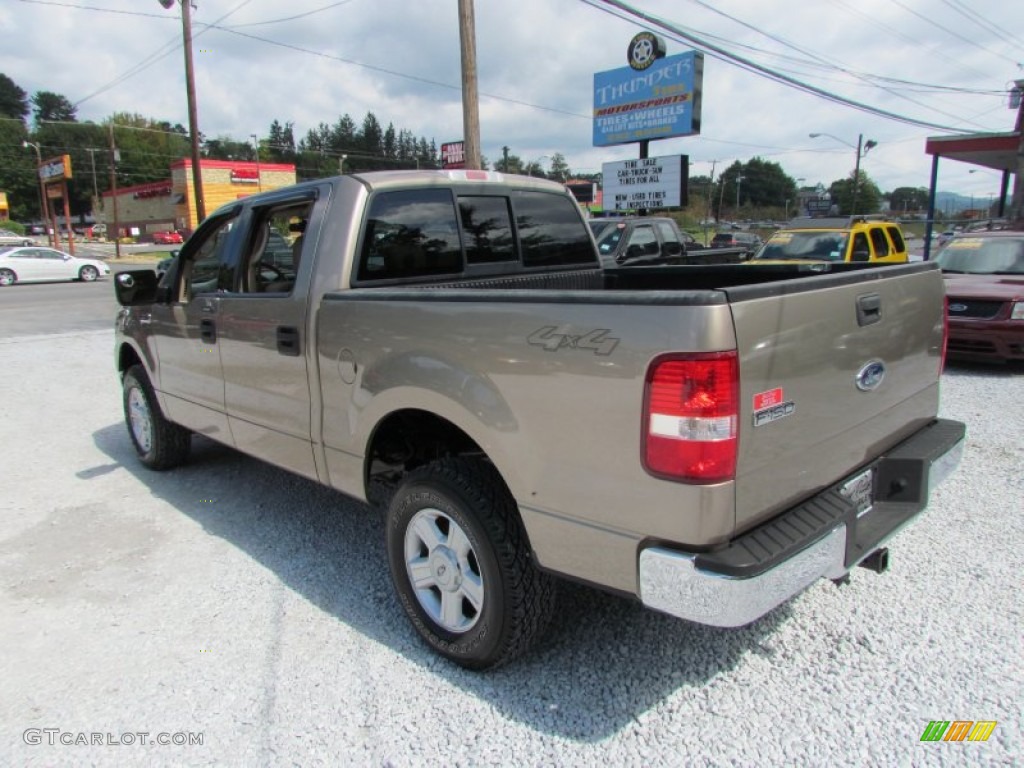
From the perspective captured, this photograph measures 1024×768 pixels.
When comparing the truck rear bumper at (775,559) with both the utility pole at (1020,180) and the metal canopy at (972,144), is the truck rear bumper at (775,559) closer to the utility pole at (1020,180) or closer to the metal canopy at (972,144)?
the utility pole at (1020,180)

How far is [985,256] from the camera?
9086mm

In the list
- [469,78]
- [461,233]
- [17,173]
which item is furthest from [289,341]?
[17,173]

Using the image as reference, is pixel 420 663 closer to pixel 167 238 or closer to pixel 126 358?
pixel 126 358

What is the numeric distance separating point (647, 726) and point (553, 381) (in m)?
1.27

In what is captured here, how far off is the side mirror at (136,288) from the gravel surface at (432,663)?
56.6 inches

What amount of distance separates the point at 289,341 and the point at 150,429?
8.06ft

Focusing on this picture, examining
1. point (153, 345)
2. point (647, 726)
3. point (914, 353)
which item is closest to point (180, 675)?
point (647, 726)

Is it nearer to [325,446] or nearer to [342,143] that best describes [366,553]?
[325,446]

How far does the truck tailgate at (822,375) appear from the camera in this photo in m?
2.02

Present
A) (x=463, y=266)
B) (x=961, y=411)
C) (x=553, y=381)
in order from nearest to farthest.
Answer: (x=553, y=381) → (x=463, y=266) → (x=961, y=411)

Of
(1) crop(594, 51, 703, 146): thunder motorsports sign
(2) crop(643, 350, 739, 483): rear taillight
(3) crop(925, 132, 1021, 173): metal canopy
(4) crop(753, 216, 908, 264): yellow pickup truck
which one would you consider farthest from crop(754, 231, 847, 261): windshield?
(3) crop(925, 132, 1021, 173): metal canopy

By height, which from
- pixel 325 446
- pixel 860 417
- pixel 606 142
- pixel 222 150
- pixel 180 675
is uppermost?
pixel 222 150

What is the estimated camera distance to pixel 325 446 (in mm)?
3232

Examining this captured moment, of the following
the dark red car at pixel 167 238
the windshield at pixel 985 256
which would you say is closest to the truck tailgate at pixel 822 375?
the windshield at pixel 985 256
